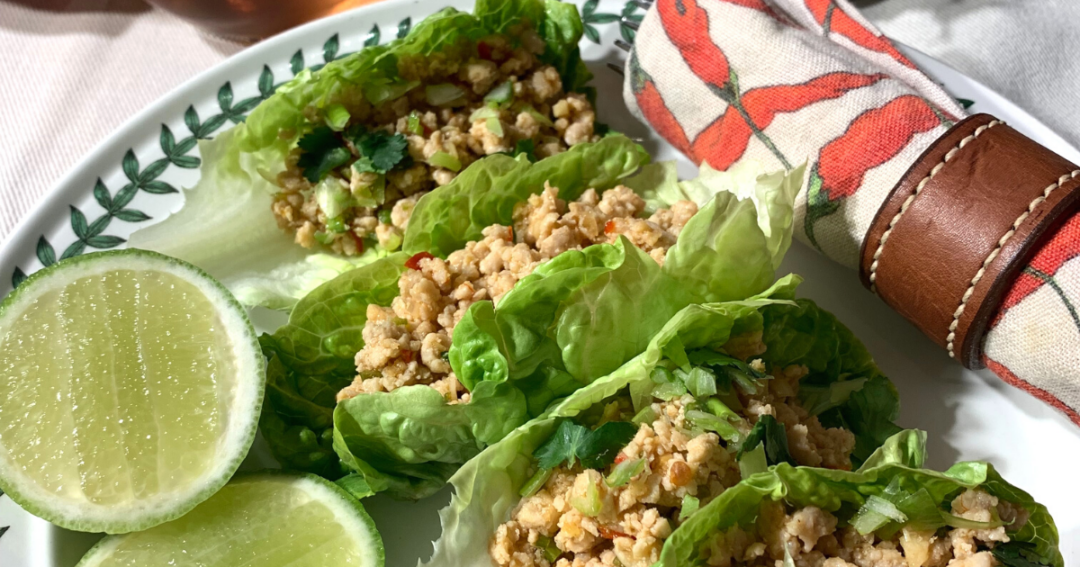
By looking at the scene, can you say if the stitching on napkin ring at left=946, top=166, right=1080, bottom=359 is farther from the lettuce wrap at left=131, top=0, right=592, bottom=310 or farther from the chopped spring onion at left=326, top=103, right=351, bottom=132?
the chopped spring onion at left=326, top=103, right=351, bottom=132

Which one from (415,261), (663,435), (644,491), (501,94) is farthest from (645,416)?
(501,94)

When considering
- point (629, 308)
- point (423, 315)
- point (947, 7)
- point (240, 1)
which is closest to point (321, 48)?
point (240, 1)

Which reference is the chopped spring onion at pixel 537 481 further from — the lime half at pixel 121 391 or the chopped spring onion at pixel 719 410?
the lime half at pixel 121 391

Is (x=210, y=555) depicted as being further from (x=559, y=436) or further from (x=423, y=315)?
(x=559, y=436)

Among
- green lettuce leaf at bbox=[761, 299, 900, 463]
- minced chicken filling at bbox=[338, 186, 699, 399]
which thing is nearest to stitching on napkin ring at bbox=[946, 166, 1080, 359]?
green lettuce leaf at bbox=[761, 299, 900, 463]

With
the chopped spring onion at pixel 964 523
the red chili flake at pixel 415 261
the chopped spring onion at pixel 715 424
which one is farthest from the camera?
the red chili flake at pixel 415 261

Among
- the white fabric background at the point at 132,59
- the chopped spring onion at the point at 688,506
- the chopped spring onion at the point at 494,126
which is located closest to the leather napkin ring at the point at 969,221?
the chopped spring onion at the point at 688,506

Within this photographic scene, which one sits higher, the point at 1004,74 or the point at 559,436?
the point at 1004,74
